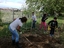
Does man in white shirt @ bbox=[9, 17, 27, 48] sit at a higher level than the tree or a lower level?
higher

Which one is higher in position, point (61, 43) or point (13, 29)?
point (13, 29)

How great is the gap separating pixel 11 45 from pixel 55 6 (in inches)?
1382

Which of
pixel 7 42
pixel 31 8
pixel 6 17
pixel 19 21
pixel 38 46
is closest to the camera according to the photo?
pixel 19 21

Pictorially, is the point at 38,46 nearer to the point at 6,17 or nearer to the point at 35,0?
the point at 6,17

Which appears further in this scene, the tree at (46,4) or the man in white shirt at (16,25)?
the tree at (46,4)

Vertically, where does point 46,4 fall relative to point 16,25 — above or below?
below

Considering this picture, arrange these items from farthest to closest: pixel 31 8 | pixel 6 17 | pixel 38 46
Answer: pixel 31 8, pixel 6 17, pixel 38 46

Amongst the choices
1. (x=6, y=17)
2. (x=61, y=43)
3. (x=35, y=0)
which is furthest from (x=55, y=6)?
(x=61, y=43)

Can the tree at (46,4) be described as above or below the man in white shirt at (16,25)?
below

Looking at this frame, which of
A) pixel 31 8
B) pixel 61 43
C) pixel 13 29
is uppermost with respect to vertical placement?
pixel 13 29

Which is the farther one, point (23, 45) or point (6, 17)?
point (6, 17)

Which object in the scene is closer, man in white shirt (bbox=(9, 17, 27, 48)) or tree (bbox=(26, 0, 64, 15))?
man in white shirt (bbox=(9, 17, 27, 48))

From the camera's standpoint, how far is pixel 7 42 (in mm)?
11914

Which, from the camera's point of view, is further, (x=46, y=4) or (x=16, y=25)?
(x=46, y=4)
